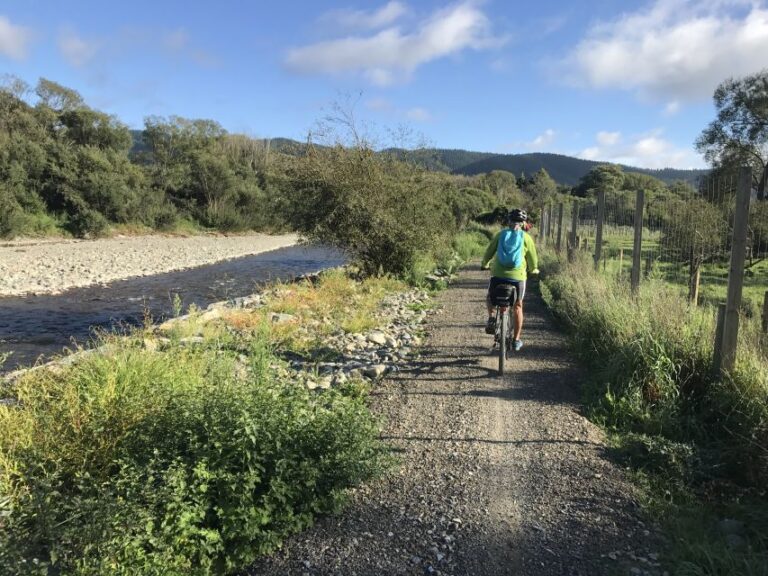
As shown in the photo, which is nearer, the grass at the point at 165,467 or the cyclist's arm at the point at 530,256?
the grass at the point at 165,467

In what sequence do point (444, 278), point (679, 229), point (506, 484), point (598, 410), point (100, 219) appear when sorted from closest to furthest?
point (506, 484)
point (598, 410)
point (679, 229)
point (444, 278)
point (100, 219)

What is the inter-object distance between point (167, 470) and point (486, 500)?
7.05ft

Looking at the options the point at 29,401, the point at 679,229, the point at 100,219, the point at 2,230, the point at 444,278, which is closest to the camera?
the point at 29,401

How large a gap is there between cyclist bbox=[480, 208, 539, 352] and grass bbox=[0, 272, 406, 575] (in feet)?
10.6

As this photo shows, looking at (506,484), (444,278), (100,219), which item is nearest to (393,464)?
(506,484)

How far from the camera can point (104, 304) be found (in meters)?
15.2

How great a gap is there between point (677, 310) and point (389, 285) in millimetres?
9104

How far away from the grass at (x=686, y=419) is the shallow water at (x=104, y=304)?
6.29 meters

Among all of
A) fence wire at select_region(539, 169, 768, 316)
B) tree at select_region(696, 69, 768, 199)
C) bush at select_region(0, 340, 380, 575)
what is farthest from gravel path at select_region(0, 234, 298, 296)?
tree at select_region(696, 69, 768, 199)

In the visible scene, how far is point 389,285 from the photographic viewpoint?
14578mm

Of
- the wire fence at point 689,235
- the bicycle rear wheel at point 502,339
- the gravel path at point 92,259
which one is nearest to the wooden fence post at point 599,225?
the wire fence at point 689,235

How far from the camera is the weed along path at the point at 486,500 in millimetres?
3143

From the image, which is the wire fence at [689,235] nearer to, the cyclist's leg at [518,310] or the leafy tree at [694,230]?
the leafy tree at [694,230]

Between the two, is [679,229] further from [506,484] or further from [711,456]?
[506,484]
